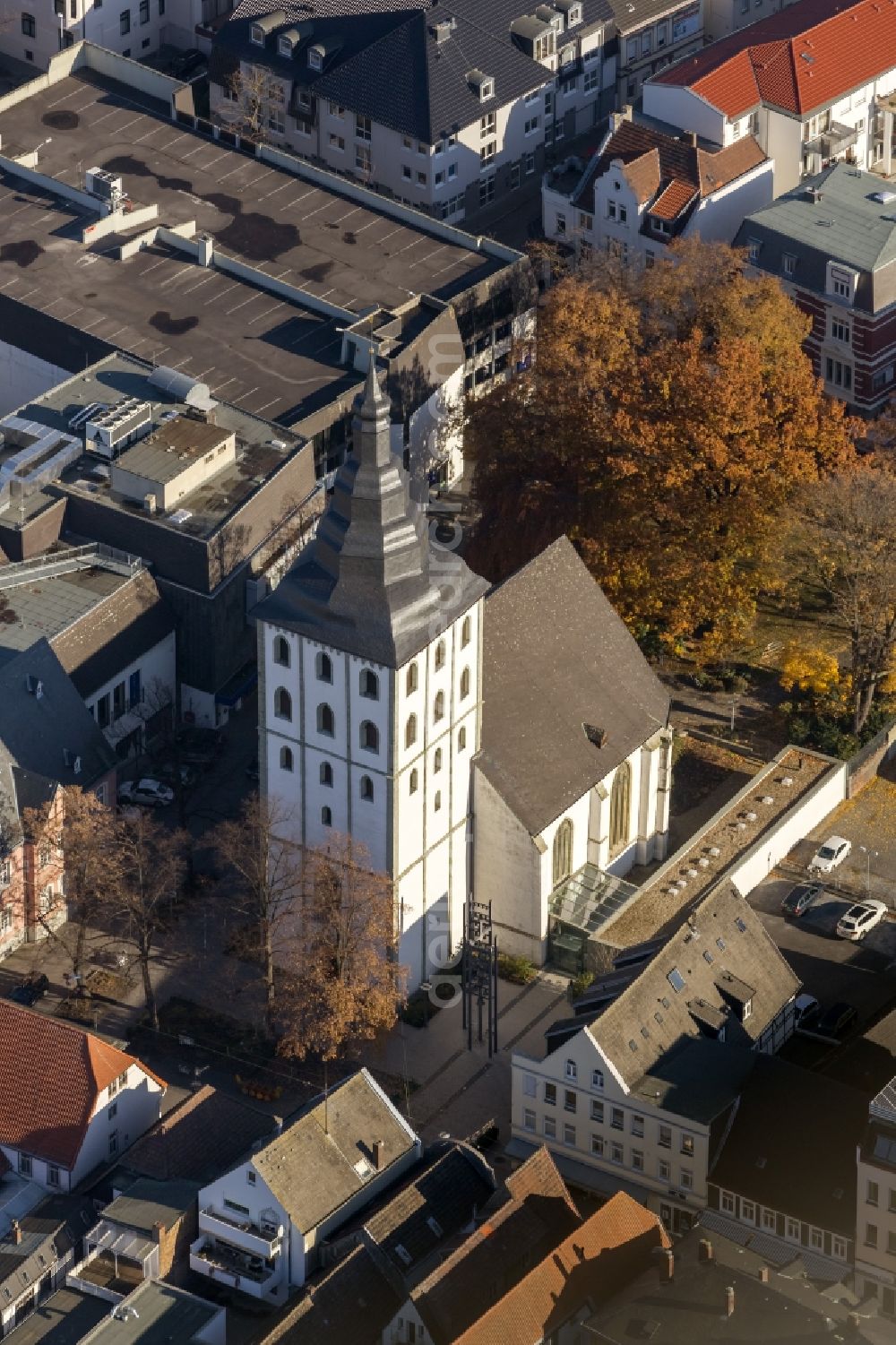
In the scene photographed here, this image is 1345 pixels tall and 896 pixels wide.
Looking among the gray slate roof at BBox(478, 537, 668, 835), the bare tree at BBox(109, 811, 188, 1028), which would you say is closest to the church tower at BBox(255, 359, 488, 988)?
the gray slate roof at BBox(478, 537, 668, 835)

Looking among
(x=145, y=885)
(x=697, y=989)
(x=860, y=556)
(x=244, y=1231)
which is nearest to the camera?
(x=244, y=1231)

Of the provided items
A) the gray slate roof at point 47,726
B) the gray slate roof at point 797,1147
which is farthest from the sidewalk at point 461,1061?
the gray slate roof at point 47,726

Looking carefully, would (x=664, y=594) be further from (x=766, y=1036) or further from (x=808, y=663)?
(x=766, y=1036)

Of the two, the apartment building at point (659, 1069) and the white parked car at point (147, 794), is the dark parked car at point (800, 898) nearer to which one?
the apartment building at point (659, 1069)

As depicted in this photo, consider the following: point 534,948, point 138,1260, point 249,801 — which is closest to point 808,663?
point 534,948

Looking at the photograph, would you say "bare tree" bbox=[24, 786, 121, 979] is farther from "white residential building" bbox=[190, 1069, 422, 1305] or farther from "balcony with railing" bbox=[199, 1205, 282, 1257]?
"balcony with railing" bbox=[199, 1205, 282, 1257]

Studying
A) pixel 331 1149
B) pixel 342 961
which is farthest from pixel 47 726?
pixel 331 1149

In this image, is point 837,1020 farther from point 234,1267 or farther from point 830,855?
point 234,1267
